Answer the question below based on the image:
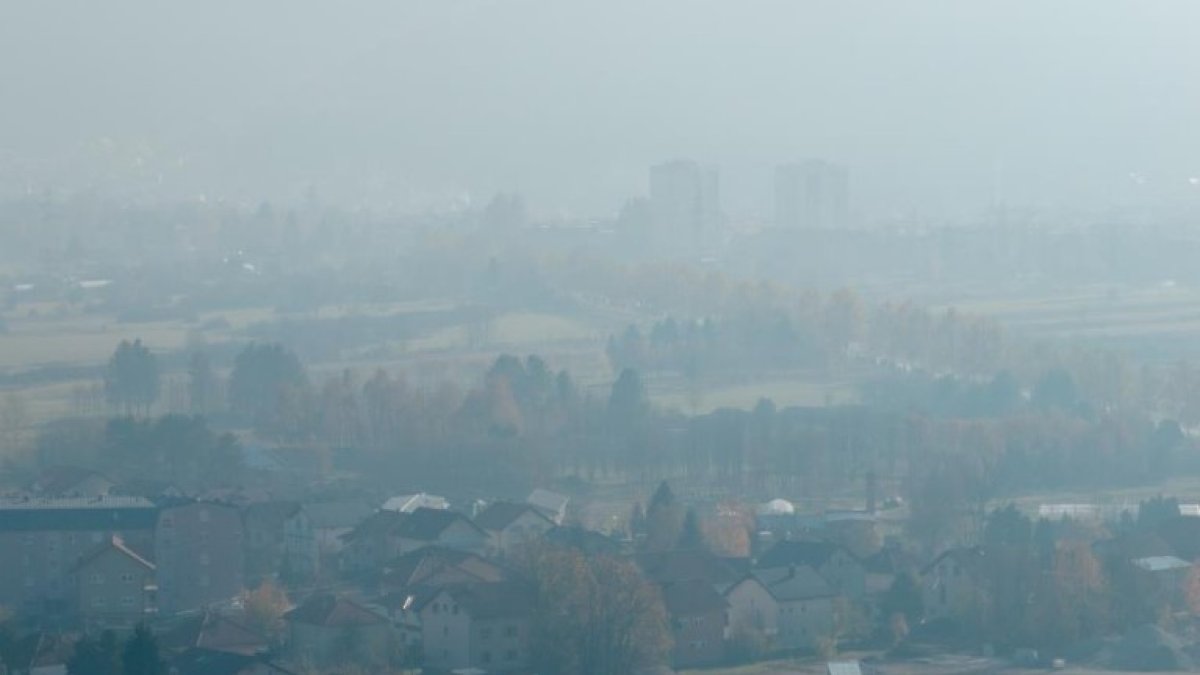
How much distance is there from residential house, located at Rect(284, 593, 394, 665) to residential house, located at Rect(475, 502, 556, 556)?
5.75ft

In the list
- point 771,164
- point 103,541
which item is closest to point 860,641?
point 103,541

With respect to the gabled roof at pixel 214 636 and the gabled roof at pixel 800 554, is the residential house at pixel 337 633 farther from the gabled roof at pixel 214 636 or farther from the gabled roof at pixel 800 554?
the gabled roof at pixel 800 554

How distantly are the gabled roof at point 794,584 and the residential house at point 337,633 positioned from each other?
149 centimetres

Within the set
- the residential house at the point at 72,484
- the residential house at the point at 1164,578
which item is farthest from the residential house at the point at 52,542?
the residential house at the point at 1164,578

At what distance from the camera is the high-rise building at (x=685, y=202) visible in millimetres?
27969

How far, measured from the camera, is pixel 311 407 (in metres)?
14.1

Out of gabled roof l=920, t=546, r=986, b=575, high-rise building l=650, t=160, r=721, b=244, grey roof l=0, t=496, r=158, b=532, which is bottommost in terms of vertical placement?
gabled roof l=920, t=546, r=986, b=575

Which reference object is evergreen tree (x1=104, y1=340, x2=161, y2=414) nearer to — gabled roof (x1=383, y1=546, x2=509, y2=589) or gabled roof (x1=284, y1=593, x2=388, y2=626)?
gabled roof (x1=383, y1=546, x2=509, y2=589)

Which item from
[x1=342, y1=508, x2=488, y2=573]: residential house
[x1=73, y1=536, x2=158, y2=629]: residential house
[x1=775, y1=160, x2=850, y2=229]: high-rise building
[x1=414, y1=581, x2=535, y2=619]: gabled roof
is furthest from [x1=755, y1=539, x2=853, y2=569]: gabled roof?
[x1=775, y1=160, x2=850, y2=229]: high-rise building

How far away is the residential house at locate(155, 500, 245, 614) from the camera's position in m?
10.2

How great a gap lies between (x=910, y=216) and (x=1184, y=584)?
864 inches

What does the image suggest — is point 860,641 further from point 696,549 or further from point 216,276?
point 216,276

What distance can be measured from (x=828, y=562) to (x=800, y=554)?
0.14 m

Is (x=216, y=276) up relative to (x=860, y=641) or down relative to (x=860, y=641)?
up
